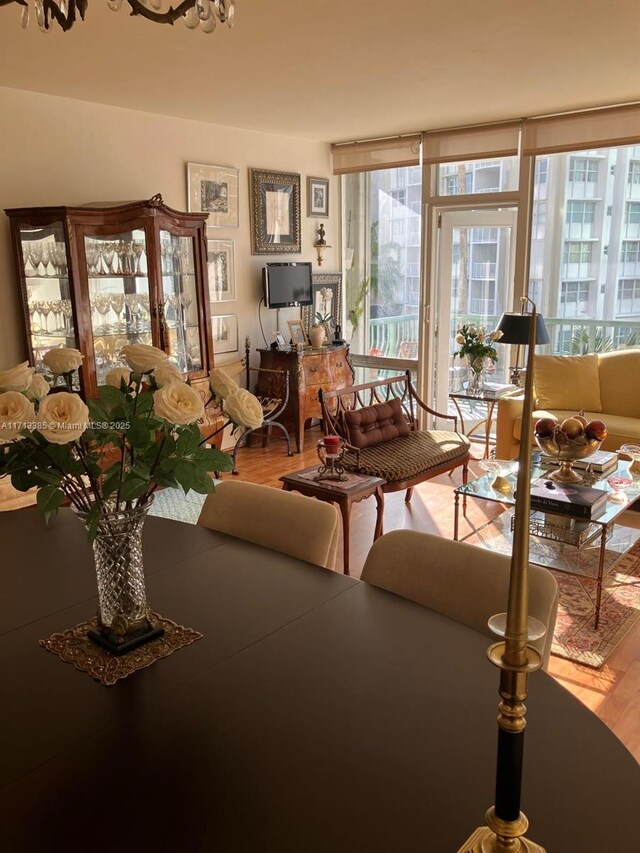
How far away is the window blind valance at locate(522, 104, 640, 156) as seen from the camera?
4.87 metres

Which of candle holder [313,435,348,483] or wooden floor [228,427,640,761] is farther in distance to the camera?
candle holder [313,435,348,483]

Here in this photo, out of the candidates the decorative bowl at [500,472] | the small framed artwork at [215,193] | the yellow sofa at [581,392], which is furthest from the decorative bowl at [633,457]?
the small framed artwork at [215,193]

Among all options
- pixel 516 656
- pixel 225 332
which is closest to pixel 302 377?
pixel 225 332

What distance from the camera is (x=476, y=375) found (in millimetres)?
5402

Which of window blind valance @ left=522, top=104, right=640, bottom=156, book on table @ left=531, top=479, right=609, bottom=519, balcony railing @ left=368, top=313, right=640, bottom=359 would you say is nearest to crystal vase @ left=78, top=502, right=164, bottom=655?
book on table @ left=531, top=479, right=609, bottom=519

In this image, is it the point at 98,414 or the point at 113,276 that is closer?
the point at 98,414

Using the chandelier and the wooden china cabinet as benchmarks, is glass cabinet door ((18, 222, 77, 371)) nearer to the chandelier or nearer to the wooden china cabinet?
the wooden china cabinet

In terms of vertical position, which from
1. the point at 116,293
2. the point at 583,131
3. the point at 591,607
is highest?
the point at 583,131

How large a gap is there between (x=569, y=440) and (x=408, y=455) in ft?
3.21

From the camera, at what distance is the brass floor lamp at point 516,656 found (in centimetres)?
55

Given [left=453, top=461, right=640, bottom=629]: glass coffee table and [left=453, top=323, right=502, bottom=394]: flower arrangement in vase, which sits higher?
[left=453, top=323, right=502, bottom=394]: flower arrangement in vase

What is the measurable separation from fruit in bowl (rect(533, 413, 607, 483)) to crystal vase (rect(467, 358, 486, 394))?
6.08ft

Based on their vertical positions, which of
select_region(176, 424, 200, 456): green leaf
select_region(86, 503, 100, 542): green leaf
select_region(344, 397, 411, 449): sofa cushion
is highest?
select_region(176, 424, 200, 456): green leaf

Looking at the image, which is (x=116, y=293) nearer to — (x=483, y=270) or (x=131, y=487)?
(x=483, y=270)
